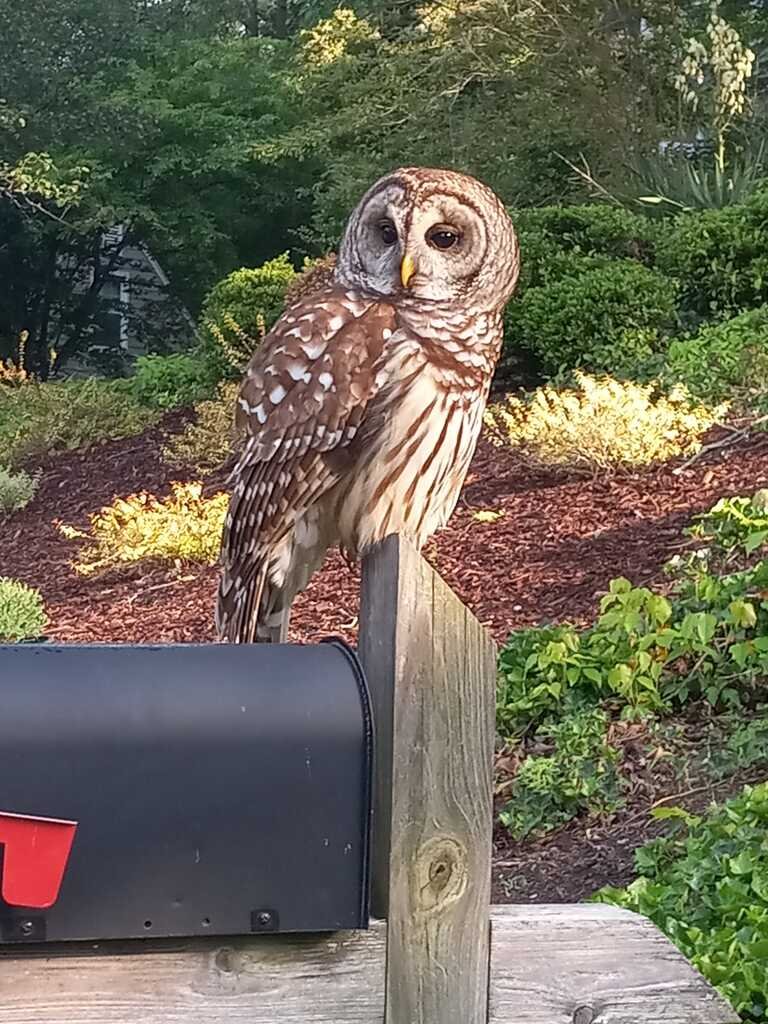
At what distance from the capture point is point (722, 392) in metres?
9.55

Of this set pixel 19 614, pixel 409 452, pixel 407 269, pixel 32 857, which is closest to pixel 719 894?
pixel 409 452

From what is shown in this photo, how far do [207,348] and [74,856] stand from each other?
45.9 feet

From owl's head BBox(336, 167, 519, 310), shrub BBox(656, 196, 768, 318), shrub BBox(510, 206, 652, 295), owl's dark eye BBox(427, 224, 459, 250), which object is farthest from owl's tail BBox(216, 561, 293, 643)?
shrub BBox(656, 196, 768, 318)

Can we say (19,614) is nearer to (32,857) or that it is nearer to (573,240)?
(32,857)

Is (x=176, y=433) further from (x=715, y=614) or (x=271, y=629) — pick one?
(x=271, y=629)

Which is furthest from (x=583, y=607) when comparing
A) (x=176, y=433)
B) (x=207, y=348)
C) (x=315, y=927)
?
(x=207, y=348)

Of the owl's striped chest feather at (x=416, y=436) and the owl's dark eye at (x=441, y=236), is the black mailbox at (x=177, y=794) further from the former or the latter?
the owl's dark eye at (x=441, y=236)

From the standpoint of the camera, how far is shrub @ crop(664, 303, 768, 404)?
959cm

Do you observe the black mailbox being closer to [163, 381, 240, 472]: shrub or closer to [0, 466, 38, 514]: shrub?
[163, 381, 240, 472]: shrub

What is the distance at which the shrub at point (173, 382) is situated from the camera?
14617mm

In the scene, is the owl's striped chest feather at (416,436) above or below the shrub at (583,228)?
below

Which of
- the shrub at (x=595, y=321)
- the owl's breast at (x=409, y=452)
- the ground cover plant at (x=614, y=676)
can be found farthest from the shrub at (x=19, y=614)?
the shrub at (x=595, y=321)

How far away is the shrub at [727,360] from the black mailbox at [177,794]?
27.5 feet

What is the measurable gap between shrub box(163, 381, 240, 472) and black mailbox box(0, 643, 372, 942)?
10064 millimetres
